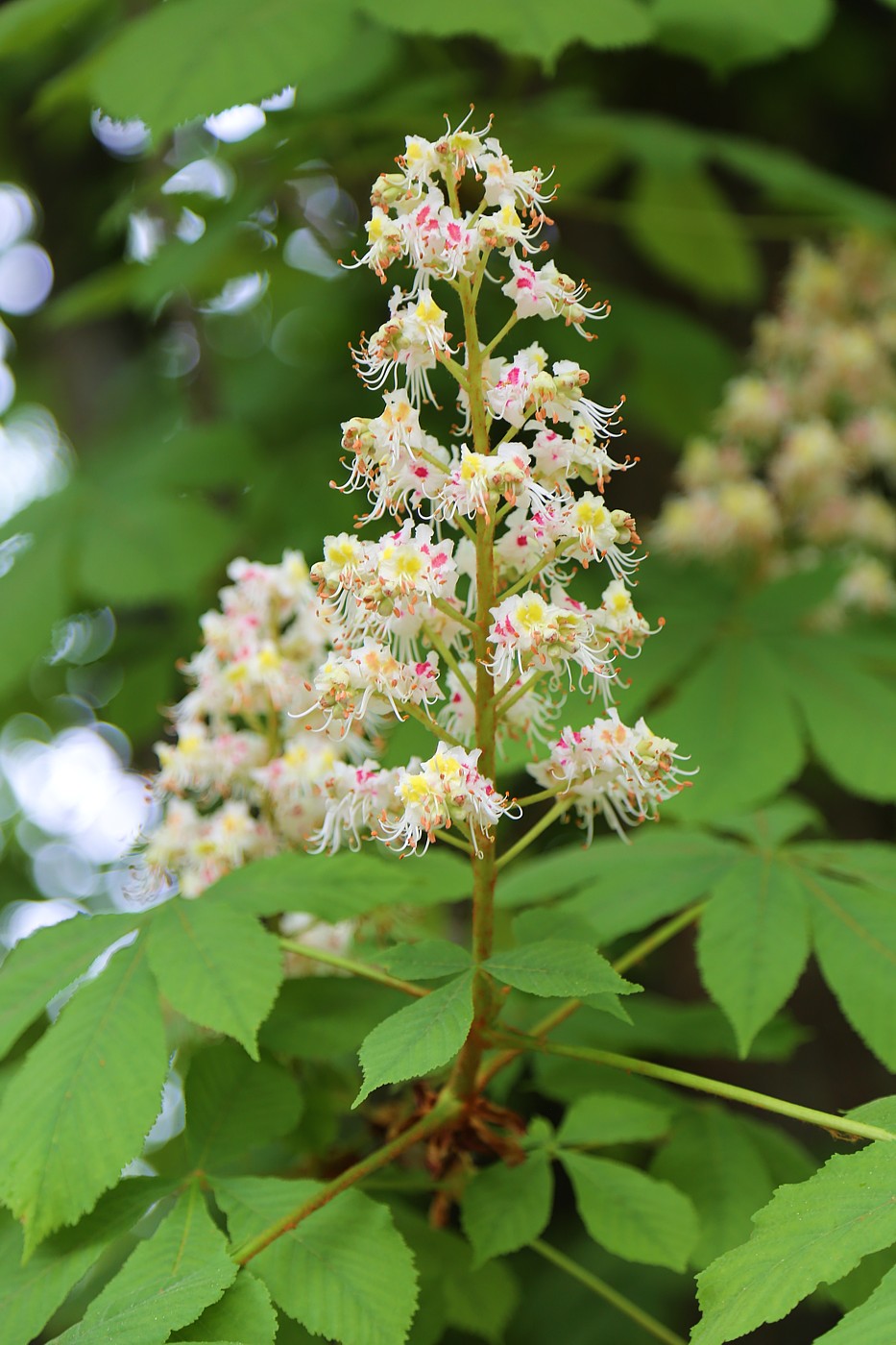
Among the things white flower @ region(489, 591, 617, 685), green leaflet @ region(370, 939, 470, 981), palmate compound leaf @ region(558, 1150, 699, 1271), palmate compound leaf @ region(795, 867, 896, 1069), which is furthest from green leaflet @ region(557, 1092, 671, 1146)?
white flower @ region(489, 591, 617, 685)

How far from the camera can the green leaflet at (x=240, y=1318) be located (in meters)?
1.12

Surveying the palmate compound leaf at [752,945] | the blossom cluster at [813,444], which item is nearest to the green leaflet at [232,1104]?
the palmate compound leaf at [752,945]

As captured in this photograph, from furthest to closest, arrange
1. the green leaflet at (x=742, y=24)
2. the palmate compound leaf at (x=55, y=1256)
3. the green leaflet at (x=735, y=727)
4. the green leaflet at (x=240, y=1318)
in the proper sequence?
1. the green leaflet at (x=742, y=24)
2. the green leaflet at (x=735, y=727)
3. the palmate compound leaf at (x=55, y=1256)
4. the green leaflet at (x=240, y=1318)

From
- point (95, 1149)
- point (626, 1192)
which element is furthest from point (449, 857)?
point (95, 1149)

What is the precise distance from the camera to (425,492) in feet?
3.95

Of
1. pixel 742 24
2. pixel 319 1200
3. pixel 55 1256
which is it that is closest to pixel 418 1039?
pixel 319 1200

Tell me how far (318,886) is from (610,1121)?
518mm

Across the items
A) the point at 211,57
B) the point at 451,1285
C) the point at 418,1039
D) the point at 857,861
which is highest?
the point at 211,57

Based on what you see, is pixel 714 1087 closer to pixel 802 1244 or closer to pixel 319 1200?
pixel 802 1244

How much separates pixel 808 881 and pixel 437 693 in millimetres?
665

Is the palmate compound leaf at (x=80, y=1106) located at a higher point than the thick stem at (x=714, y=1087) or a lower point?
higher

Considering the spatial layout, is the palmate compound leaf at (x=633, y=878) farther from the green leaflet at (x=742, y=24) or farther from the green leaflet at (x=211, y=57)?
the green leaflet at (x=742, y=24)

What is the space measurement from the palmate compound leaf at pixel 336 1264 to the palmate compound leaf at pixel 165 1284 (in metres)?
0.04

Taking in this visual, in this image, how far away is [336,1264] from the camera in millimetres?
1215
